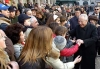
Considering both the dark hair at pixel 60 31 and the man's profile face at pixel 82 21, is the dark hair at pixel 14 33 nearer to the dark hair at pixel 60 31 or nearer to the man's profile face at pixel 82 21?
the dark hair at pixel 60 31

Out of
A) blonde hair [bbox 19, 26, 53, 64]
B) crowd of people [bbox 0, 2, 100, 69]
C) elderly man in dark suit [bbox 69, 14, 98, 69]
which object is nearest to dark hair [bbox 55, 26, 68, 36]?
crowd of people [bbox 0, 2, 100, 69]

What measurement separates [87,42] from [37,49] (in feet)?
9.14

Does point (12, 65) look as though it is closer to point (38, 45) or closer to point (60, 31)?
point (38, 45)

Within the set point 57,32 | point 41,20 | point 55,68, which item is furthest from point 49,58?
point 41,20

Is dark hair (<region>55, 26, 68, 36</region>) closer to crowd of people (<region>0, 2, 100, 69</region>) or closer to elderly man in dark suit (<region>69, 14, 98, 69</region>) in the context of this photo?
crowd of people (<region>0, 2, 100, 69</region>)

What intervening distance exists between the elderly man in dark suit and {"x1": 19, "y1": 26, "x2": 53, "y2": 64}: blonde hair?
247cm

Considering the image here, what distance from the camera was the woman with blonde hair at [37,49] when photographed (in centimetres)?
315

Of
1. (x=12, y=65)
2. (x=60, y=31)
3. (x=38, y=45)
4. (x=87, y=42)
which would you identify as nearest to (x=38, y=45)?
(x=38, y=45)

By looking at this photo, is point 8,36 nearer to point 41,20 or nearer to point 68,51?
point 68,51

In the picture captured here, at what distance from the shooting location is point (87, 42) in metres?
5.84

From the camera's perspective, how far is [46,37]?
3.26 metres

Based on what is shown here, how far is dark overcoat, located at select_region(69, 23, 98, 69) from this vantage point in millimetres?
5902

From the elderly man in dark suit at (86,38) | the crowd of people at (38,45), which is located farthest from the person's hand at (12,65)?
the elderly man in dark suit at (86,38)

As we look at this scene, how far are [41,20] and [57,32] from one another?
3424 mm
